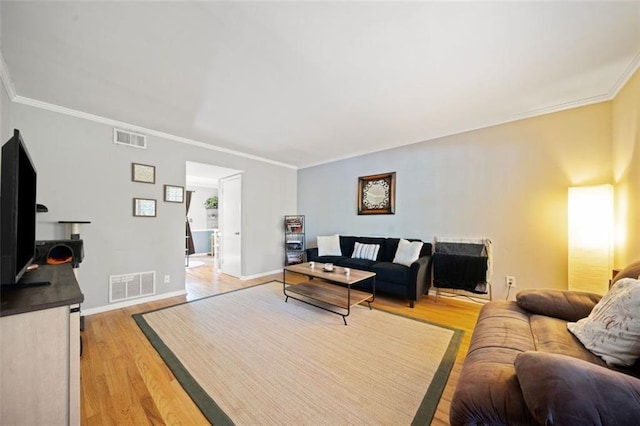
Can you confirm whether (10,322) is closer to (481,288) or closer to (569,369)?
(569,369)

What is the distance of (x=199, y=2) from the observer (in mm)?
1418

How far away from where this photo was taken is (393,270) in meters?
3.25

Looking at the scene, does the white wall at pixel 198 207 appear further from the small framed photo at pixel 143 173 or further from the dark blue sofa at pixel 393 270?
the dark blue sofa at pixel 393 270

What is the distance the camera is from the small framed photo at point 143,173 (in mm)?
3215

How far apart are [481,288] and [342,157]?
10.5ft

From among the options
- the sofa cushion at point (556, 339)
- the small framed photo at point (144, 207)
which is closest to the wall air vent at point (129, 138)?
the small framed photo at point (144, 207)

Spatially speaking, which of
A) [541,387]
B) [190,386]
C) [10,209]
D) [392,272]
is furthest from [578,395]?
[392,272]

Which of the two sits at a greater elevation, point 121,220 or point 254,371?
point 121,220

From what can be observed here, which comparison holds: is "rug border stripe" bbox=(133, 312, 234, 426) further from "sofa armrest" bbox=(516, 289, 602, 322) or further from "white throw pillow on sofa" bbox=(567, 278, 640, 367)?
"sofa armrest" bbox=(516, 289, 602, 322)

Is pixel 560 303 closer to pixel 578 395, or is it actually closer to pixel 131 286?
pixel 578 395

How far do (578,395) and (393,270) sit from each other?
2.47 m

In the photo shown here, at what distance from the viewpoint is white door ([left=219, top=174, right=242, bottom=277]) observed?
4723 millimetres

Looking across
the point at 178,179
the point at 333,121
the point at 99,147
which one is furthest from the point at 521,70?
the point at 99,147

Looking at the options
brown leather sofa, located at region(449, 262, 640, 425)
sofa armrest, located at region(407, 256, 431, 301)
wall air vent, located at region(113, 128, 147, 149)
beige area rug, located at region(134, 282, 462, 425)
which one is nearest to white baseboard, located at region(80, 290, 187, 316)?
beige area rug, located at region(134, 282, 462, 425)
